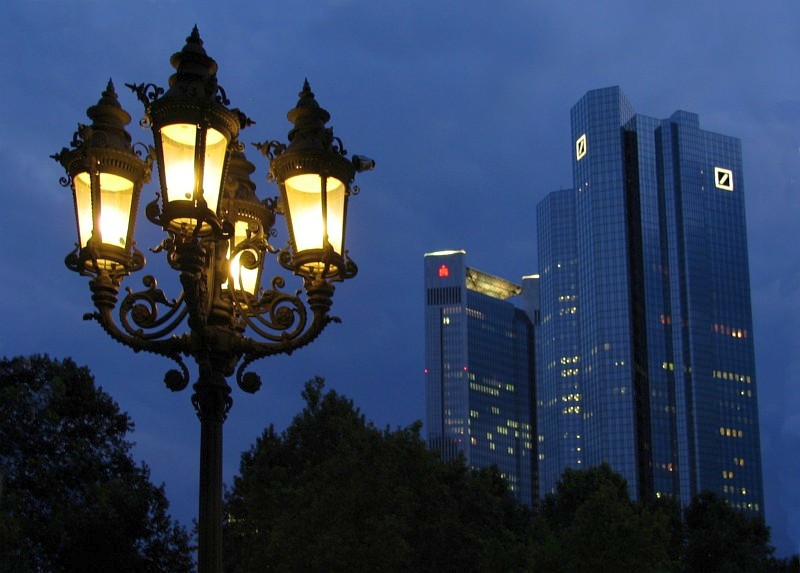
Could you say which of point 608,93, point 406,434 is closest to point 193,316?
point 406,434

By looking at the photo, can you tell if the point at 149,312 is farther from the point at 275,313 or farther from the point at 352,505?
the point at 352,505

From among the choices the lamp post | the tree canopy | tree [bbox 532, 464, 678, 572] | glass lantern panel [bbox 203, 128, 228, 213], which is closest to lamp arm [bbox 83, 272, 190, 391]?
the lamp post

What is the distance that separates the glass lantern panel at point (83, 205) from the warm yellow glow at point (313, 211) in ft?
4.77

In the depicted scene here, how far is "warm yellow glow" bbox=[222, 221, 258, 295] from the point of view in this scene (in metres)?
9.17

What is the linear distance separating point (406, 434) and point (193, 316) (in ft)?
102

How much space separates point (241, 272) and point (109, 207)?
171 cm

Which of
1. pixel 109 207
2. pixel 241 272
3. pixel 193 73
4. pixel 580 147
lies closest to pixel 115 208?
pixel 109 207

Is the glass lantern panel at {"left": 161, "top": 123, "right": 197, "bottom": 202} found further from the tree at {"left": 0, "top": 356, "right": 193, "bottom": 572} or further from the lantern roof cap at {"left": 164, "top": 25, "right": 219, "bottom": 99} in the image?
the tree at {"left": 0, "top": 356, "right": 193, "bottom": 572}

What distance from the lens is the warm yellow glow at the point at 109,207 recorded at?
26.6 ft

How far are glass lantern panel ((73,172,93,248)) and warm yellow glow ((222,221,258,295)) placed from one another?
1157mm

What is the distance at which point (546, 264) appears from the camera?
17838 centimetres

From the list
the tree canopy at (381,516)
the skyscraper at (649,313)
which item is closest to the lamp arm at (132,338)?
the tree canopy at (381,516)

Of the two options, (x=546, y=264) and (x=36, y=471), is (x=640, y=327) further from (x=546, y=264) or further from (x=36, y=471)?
(x=36, y=471)

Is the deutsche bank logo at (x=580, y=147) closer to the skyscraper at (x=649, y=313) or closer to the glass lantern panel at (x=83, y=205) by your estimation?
the skyscraper at (x=649, y=313)
